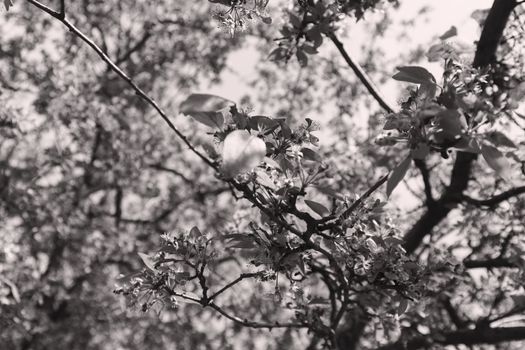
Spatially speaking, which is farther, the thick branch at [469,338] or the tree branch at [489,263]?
the tree branch at [489,263]

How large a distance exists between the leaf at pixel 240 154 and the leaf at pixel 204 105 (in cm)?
11

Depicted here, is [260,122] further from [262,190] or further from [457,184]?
[457,184]

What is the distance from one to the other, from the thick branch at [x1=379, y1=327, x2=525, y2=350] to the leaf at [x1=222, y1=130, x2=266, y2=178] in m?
2.54

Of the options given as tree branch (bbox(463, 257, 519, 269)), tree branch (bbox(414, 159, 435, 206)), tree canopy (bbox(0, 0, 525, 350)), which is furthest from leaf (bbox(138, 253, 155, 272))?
tree branch (bbox(463, 257, 519, 269))

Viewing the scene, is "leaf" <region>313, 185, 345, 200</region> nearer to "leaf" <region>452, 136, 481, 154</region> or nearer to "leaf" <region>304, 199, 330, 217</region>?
"leaf" <region>304, 199, 330, 217</region>

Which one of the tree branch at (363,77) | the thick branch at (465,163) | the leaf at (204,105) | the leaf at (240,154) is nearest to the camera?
the leaf at (240,154)

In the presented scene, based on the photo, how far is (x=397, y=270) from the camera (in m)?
2.07

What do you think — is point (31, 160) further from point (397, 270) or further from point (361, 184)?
point (397, 270)

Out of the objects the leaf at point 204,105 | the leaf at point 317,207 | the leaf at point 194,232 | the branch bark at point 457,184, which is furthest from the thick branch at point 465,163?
the leaf at point 204,105

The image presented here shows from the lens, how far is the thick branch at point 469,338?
353 cm

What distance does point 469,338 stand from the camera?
12.5ft

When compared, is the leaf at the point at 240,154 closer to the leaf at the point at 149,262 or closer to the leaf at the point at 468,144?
the leaf at the point at 468,144

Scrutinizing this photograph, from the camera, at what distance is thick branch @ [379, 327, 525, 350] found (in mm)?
3531

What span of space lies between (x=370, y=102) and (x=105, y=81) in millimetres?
3883
